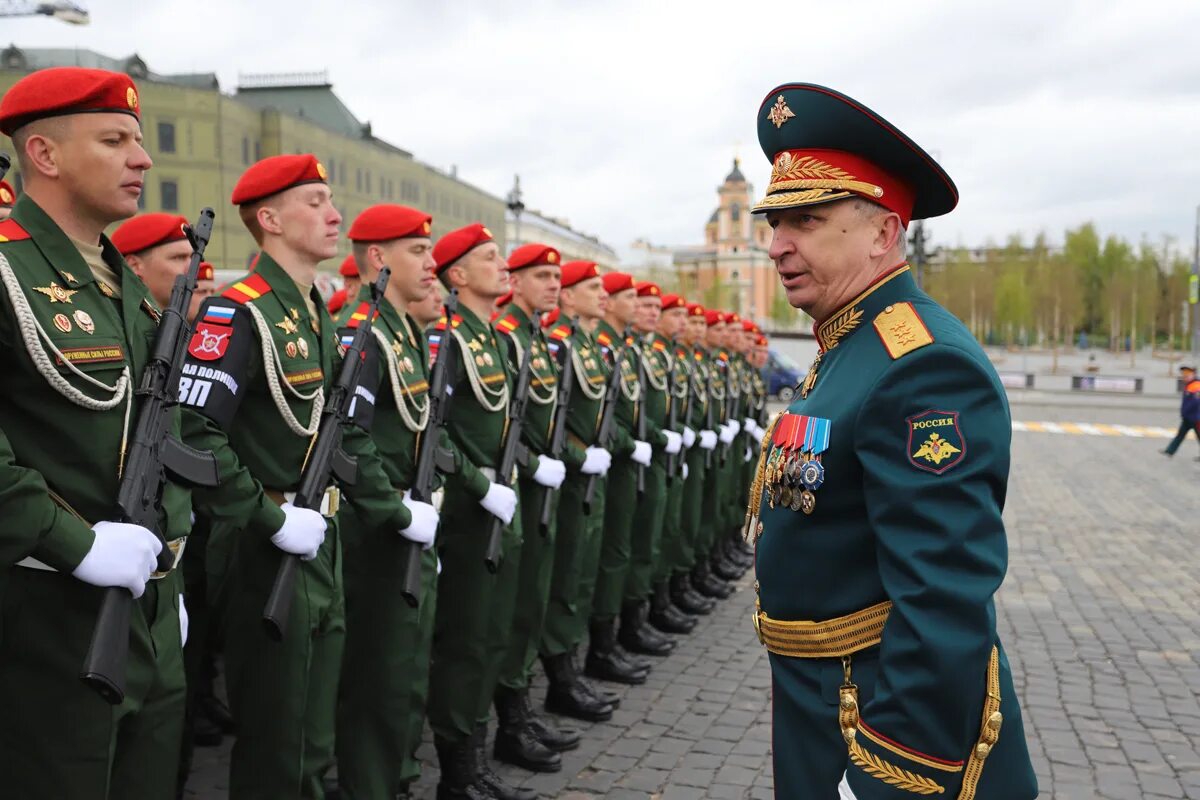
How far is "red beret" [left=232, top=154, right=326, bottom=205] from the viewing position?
3693mm

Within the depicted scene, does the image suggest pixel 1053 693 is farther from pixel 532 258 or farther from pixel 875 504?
pixel 875 504

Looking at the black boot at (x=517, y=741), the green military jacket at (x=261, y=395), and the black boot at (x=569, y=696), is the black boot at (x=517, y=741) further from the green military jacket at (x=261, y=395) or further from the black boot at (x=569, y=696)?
the green military jacket at (x=261, y=395)

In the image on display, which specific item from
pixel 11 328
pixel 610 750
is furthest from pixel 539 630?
pixel 11 328

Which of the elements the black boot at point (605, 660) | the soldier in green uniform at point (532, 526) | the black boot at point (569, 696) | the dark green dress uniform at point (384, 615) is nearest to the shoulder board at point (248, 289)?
the dark green dress uniform at point (384, 615)

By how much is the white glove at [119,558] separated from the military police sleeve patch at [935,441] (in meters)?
1.79

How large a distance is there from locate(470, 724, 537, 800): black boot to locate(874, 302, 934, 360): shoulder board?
3.02 meters

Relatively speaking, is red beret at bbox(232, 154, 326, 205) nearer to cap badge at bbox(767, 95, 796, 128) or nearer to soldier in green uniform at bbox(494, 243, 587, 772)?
soldier in green uniform at bbox(494, 243, 587, 772)

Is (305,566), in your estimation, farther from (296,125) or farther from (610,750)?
(296,125)

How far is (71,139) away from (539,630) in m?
3.16

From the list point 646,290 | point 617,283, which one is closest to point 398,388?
point 617,283

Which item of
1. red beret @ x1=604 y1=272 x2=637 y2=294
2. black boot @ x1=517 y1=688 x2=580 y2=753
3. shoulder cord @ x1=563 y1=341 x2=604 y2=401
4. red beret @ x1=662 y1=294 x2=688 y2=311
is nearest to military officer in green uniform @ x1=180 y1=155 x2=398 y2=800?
black boot @ x1=517 y1=688 x2=580 y2=753

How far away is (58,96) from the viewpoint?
107 inches

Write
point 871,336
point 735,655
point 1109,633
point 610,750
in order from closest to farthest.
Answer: point 871,336, point 610,750, point 735,655, point 1109,633

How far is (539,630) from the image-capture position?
5.11 meters
